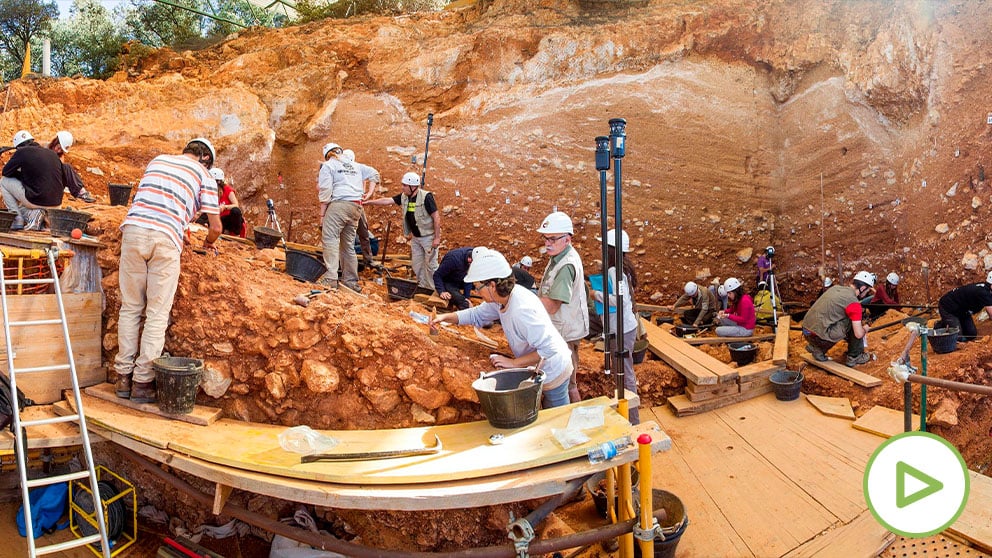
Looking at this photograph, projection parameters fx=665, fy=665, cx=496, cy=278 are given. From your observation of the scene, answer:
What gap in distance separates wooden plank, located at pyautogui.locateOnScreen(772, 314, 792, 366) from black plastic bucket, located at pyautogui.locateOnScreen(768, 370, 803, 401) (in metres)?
0.32

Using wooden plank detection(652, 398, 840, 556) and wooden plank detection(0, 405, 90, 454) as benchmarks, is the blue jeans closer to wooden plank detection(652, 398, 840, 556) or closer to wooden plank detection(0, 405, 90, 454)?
wooden plank detection(652, 398, 840, 556)

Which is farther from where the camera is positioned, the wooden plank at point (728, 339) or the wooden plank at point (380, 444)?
the wooden plank at point (728, 339)

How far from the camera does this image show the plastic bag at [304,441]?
434 cm

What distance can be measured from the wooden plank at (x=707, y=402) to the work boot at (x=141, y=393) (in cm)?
514

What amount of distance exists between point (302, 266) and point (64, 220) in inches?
87.8

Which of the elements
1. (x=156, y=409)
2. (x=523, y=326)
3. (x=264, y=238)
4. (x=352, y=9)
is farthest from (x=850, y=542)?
(x=352, y=9)

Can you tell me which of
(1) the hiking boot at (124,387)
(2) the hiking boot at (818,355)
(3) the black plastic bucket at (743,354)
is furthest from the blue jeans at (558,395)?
(2) the hiking boot at (818,355)

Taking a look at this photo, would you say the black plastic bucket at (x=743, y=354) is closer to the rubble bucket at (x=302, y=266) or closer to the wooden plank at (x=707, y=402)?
the wooden plank at (x=707, y=402)

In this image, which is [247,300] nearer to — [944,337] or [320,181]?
[320,181]

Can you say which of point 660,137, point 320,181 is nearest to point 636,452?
point 320,181

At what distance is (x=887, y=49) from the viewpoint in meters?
11.6

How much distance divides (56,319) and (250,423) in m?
1.75

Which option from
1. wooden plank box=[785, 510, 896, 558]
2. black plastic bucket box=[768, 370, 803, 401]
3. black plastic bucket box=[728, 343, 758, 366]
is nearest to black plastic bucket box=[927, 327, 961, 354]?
black plastic bucket box=[768, 370, 803, 401]

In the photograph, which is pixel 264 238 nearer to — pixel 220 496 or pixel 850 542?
pixel 220 496
